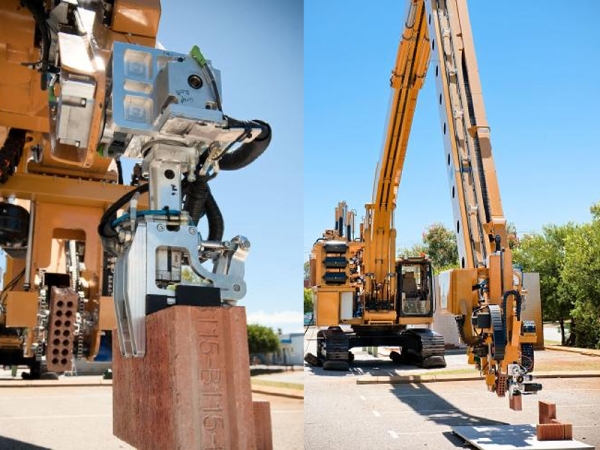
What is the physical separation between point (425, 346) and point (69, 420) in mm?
6781

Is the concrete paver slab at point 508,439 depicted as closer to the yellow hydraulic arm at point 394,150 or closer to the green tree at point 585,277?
the yellow hydraulic arm at point 394,150

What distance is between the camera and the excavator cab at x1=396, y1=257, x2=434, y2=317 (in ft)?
37.3

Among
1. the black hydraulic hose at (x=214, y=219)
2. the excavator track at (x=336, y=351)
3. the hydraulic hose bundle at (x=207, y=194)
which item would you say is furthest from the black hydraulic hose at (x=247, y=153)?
the excavator track at (x=336, y=351)

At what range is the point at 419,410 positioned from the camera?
6.73 m

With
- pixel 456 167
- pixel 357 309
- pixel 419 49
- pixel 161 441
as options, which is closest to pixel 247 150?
pixel 161 441

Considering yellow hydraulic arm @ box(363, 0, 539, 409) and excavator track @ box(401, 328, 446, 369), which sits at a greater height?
yellow hydraulic arm @ box(363, 0, 539, 409)

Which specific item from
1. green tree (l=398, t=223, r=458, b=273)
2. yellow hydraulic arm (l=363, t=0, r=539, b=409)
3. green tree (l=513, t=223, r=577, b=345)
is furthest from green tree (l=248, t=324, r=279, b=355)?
yellow hydraulic arm (l=363, t=0, r=539, b=409)

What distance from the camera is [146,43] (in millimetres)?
2846

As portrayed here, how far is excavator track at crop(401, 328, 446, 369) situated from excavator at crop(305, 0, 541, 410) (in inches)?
0.8

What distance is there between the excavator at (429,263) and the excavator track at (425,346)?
2 centimetres

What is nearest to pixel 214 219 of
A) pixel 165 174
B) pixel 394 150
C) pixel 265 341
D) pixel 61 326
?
pixel 165 174

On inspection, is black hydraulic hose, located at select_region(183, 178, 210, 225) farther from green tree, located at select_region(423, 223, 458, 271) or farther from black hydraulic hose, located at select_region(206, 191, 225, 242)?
green tree, located at select_region(423, 223, 458, 271)

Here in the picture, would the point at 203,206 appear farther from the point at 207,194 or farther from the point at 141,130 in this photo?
the point at 141,130

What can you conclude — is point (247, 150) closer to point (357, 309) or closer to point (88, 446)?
point (88, 446)
